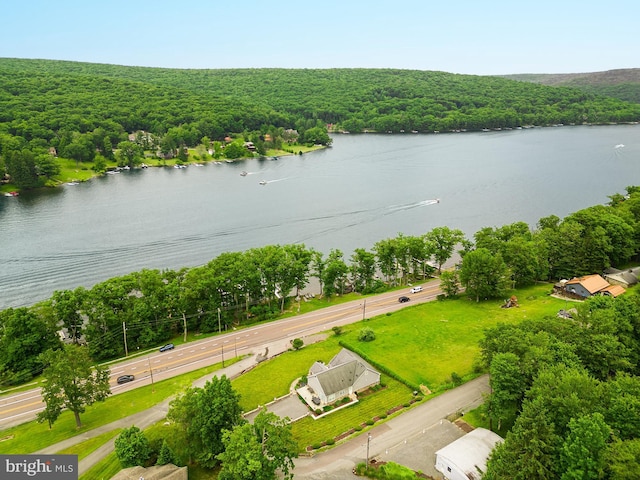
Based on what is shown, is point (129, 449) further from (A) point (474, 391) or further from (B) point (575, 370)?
(B) point (575, 370)

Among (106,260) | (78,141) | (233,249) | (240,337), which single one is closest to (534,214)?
(233,249)

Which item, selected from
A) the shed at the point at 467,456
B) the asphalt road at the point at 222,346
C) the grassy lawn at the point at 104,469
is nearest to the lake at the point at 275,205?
the asphalt road at the point at 222,346

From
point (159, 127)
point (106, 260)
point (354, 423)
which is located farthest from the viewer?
point (159, 127)

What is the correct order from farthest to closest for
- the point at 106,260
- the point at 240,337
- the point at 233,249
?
the point at 233,249 → the point at 106,260 → the point at 240,337

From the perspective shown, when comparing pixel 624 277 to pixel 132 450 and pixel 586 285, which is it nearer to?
pixel 586 285

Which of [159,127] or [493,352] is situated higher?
[159,127]

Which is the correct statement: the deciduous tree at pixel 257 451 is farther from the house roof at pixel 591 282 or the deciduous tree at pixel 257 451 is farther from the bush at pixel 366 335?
the house roof at pixel 591 282

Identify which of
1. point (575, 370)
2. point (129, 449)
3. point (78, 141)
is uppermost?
point (78, 141)

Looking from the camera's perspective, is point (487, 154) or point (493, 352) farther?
point (487, 154)
